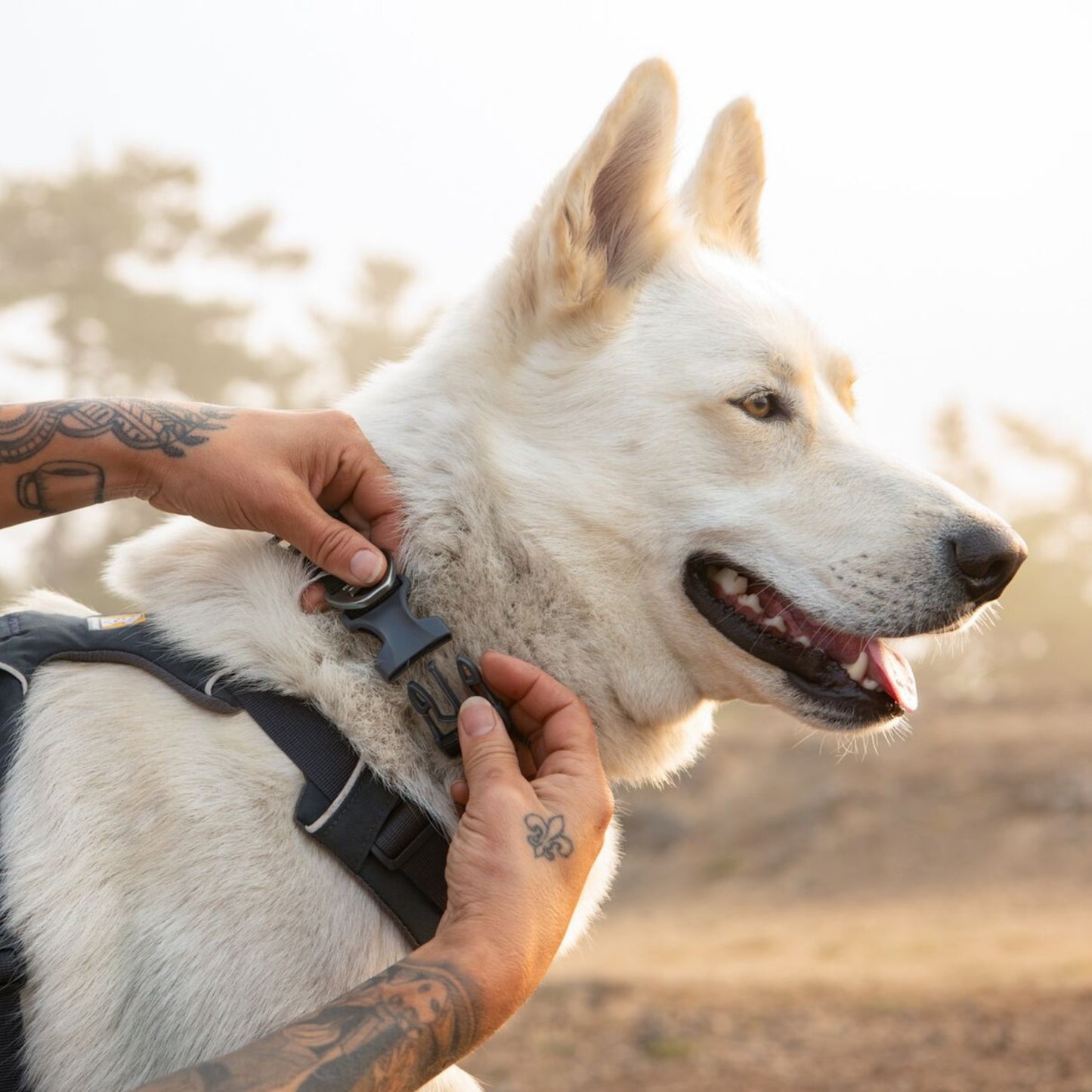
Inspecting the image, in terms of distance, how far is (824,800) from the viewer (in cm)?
1390

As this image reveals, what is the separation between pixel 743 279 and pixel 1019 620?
73.7ft

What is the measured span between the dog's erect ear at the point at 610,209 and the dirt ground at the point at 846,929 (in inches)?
142

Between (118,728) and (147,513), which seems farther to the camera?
(147,513)

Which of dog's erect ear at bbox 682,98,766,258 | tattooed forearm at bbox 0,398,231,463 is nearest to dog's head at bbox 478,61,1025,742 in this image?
dog's erect ear at bbox 682,98,766,258

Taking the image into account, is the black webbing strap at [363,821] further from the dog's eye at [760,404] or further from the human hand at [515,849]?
the dog's eye at [760,404]

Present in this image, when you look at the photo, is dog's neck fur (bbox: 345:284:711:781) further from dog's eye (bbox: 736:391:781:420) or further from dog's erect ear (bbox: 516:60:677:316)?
dog's eye (bbox: 736:391:781:420)

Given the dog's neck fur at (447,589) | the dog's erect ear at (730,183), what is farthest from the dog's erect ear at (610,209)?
the dog's erect ear at (730,183)

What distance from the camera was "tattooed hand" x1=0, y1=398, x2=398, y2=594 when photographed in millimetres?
2297

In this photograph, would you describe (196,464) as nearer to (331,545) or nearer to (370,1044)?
(331,545)

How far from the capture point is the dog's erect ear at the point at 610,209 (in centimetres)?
265

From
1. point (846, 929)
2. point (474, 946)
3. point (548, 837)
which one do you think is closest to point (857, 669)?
point (548, 837)

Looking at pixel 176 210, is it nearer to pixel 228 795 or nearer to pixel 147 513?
pixel 147 513

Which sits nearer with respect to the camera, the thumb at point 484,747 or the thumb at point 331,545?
the thumb at point 484,747

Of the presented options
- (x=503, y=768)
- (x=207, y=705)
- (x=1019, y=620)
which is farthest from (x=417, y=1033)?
(x=1019, y=620)
